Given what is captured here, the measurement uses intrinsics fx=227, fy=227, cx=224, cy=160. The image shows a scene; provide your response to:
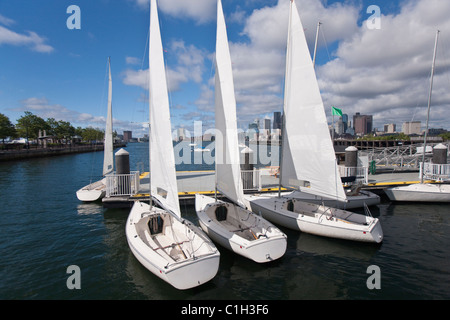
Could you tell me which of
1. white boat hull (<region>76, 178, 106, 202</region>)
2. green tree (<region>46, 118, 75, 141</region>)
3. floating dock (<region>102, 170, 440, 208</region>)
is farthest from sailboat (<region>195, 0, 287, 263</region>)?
green tree (<region>46, 118, 75, 141</region>)

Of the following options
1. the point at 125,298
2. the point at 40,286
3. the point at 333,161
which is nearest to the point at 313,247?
the point at 333,161

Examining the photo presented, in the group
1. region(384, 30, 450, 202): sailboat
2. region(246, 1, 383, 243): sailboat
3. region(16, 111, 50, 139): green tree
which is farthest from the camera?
region(16, 111, 50, 139): green tree

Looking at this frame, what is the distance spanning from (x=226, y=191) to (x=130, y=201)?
685 cm

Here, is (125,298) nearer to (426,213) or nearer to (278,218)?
(278,218)

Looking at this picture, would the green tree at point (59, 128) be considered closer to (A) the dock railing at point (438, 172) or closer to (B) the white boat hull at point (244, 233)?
(B) the white boat hull at point (244, 233)

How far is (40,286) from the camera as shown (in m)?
6.98

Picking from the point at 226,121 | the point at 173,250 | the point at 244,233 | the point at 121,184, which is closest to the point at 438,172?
the point at 244,233

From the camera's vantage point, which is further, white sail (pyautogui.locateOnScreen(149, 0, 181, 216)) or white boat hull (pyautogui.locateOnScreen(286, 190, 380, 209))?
white boat hull (pyautogui.locateOnScreen(286, 190, 380, 209))

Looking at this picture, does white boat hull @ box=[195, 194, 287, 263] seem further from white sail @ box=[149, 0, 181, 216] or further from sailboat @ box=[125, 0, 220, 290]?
white sail @ box=[149, 0, 181, 216]

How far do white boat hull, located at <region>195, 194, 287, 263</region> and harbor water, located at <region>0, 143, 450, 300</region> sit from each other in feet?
2.26

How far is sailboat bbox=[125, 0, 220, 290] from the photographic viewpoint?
6.18 m

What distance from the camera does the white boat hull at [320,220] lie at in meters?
9.26

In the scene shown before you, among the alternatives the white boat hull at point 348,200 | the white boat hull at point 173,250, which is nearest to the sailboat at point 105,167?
the white boat hull at point 173,250
